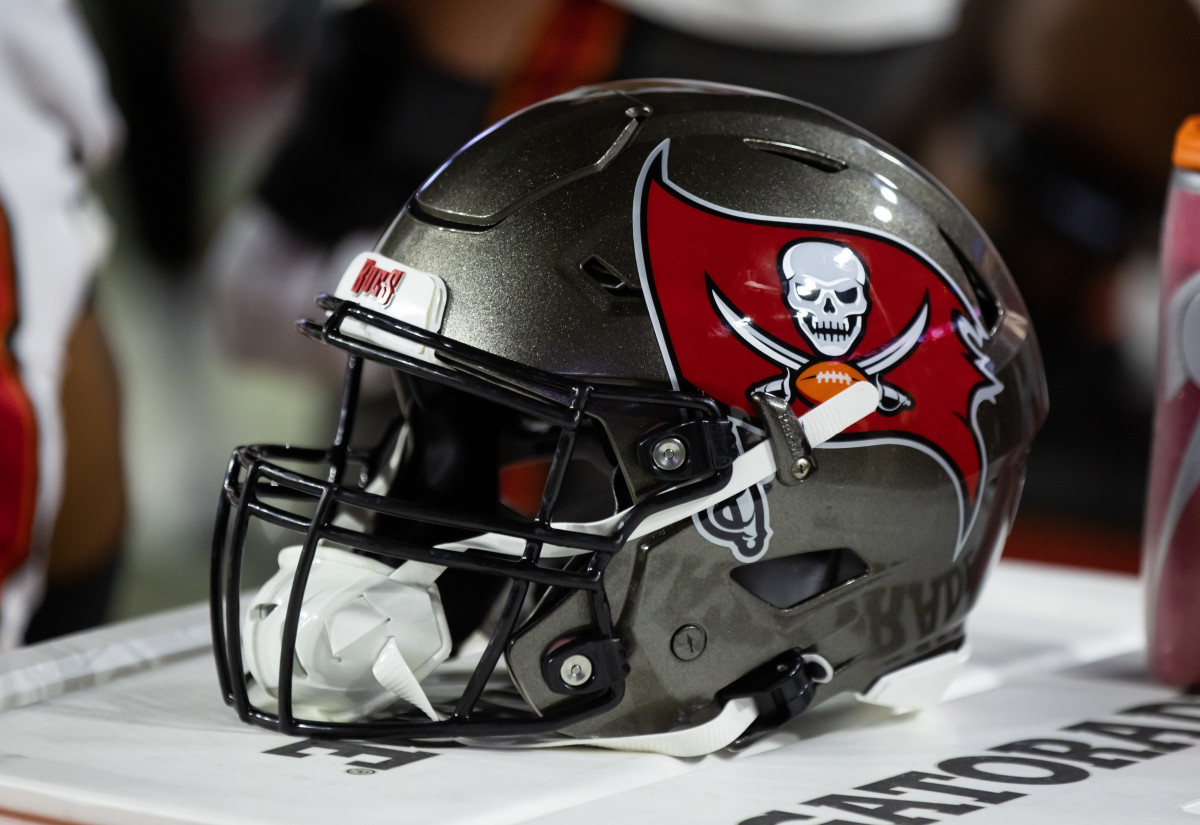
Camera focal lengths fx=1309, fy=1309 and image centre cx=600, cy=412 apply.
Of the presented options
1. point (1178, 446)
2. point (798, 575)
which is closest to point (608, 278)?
point (798, 575)

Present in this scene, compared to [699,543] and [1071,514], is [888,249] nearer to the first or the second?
[699,543]

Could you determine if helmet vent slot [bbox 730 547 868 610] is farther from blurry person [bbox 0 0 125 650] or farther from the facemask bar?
blurry person [bbox 0 0 125 650]

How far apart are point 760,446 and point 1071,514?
1.72m

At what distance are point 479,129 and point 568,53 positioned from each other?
5.7 inches

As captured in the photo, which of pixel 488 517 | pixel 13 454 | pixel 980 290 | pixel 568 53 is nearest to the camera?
pixel 488 517

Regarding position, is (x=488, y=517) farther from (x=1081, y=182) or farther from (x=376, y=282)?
(x=1081, y=182)

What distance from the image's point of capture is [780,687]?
30.7 inches

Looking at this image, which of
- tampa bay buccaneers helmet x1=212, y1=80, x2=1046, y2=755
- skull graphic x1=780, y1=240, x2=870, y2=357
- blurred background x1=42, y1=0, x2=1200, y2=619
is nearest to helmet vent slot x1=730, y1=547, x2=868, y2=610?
tampa bay buccaneers helmet x1=212, y1=80, x2=1046, y2=755

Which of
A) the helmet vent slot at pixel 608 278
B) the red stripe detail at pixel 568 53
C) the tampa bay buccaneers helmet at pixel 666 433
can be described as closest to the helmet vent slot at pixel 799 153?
the tampa bay buccaneers helmet at pixel 666 433

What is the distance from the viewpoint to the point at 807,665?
81 centimetres

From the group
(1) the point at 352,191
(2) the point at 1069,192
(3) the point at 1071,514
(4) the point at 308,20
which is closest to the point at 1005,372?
(1) the point at 352,191

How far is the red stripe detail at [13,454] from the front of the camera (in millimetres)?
1085

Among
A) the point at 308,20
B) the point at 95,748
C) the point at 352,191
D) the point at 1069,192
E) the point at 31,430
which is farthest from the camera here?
the point at 308,20

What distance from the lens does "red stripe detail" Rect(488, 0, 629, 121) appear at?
1.54 m
